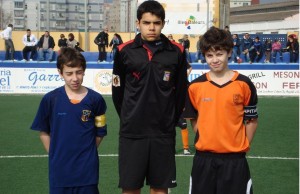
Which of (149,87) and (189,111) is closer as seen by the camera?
(189,111)

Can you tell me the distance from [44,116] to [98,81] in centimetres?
1699

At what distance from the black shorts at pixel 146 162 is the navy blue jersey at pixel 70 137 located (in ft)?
1.02

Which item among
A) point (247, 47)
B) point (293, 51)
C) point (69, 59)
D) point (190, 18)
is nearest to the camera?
point (69, 59)

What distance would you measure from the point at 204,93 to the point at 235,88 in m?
0.24

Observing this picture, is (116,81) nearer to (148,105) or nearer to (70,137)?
(148,105)

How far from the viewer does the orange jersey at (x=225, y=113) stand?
455cm

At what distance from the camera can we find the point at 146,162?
16.1ft

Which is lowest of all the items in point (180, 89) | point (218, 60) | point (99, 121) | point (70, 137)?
point (70, 137)

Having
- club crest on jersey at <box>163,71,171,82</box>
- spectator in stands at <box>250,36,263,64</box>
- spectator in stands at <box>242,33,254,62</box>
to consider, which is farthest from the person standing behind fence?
club crest on jersey at <box>163,71,171,82</box>

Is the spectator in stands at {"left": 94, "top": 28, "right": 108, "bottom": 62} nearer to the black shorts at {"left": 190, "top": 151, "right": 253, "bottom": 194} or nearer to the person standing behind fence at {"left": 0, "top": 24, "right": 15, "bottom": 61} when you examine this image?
the person standing behind fence at {"left": 0, "top": 24, "right": 15, "bottom": 61}

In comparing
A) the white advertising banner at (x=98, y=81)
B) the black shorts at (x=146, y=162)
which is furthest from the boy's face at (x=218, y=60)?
the white advertising banner at (x=98, y=81)

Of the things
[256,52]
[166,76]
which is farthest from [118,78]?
[256,52]

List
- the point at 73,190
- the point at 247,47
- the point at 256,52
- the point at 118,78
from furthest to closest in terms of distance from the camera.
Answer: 1. the point at 247,47
2. the point at 256,52
3. the point at 118,78
4. the point at 73,190

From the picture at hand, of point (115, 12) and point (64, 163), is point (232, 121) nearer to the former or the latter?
point (64, 163)
